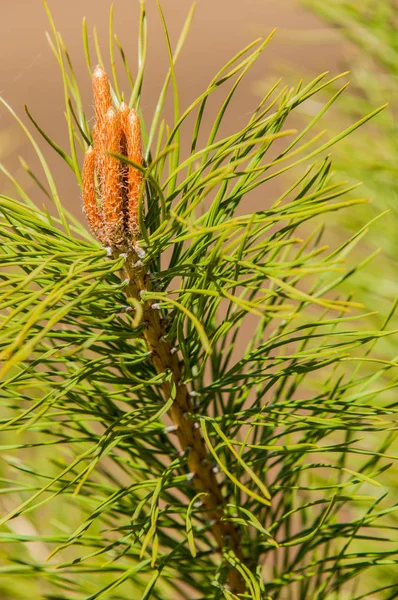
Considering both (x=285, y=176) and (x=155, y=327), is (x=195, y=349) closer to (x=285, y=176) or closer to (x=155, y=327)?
(x=155, y=327)

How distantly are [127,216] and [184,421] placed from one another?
0.08 meters

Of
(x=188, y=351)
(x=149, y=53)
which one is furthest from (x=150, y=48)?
(x=188, y=351)

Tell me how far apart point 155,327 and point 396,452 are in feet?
0.60

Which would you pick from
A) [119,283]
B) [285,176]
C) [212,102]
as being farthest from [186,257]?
[212,102]

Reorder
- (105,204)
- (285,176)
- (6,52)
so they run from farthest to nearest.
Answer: (6,52) < (285,176) < (105,204)

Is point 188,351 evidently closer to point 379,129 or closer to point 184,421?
point 184,421

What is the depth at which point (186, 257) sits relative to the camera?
0.81 ft

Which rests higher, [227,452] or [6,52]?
[6,52]

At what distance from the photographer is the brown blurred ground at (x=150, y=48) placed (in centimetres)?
139

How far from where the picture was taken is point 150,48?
1633mm

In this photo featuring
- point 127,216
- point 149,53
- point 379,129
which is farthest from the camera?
point 149,53

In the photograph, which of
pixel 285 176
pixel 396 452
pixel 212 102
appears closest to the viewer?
pixel 396 452

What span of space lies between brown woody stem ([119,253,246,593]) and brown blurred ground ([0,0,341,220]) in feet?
3.49

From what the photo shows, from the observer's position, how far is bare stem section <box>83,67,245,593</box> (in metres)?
0.22
